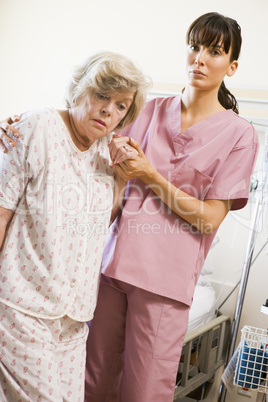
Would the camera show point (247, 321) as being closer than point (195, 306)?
No

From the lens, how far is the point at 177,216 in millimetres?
1624

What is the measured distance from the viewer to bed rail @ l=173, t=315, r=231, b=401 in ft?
8.20

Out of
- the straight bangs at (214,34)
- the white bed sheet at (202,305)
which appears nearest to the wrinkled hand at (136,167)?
the straight bangs at (214,34)

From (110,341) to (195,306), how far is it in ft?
3.99

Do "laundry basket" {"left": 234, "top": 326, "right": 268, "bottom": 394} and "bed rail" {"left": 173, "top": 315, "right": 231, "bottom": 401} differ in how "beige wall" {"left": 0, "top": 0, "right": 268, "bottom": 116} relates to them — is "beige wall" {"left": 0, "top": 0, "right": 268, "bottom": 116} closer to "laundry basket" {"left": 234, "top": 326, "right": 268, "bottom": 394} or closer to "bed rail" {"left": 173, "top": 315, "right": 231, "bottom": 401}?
"bed rail" {"left": 173, "top": 315, "right": 231, "bottom": 401}

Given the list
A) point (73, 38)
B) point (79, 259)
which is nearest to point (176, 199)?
point (79, 259)

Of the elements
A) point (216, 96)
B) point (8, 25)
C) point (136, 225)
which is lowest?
point (136, 225)

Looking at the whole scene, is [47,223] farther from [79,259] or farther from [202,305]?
[202,305]

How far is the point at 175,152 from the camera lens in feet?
5.54

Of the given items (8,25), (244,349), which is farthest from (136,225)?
(8,25)

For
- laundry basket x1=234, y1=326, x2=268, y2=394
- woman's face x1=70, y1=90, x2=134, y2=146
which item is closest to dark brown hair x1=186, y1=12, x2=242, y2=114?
woman's face x1=70, y1=90, x2=134, y2=146

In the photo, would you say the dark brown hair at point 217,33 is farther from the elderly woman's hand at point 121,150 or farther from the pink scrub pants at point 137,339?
the pink scrub pants at point 137,339

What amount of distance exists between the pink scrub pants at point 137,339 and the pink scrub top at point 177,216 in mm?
62

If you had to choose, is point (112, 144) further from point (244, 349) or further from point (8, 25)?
point (8, 25)
